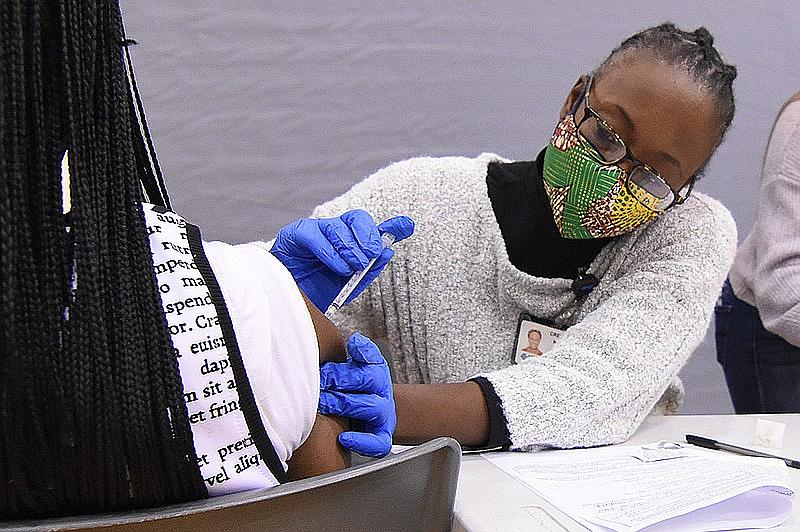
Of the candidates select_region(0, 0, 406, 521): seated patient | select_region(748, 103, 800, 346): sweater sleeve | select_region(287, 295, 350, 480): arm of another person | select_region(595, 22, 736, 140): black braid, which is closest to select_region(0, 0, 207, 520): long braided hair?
select_region(0, 0, 406, 521): seated patient

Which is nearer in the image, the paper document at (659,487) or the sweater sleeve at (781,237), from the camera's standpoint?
the paper document at (659,487)

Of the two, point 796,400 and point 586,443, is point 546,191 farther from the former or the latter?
point 796,400

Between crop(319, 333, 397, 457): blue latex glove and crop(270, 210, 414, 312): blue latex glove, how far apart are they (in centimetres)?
14

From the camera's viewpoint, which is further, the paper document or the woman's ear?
the woman's ear

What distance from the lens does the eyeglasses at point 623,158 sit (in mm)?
1173

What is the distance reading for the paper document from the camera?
780 mm

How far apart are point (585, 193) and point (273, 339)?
733mm

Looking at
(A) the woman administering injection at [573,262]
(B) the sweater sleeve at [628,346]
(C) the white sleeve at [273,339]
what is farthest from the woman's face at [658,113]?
(C) the white sleeve at [273,339]

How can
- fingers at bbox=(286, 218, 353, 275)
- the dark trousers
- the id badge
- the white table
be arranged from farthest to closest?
the dark trousers < the id badge < fingers at bbox=(286, 218, 353, 275) < the white table

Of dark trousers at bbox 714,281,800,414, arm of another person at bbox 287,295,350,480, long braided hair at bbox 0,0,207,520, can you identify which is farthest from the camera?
dark trousers at bbox 714,281,800,414

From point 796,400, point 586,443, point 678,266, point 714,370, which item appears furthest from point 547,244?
point 714,370

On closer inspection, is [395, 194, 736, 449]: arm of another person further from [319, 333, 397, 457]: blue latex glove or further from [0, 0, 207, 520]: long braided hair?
[0, 0, 207, 520]: long braided hair

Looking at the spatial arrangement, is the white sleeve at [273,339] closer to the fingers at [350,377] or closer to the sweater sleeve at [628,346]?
the fingers at [350,377]

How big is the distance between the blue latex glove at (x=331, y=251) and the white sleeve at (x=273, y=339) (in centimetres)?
27
